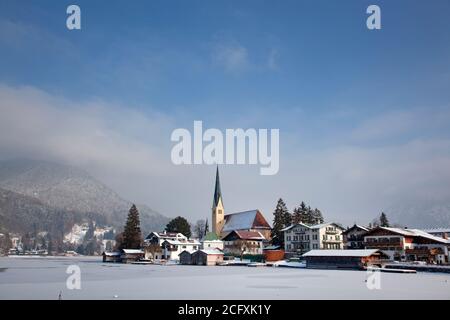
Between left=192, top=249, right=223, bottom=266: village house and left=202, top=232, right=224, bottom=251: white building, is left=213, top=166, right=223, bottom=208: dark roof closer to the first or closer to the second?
left=202, top=232, right=224, bottom=251: white building

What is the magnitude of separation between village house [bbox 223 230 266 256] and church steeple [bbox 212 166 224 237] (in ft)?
68.4

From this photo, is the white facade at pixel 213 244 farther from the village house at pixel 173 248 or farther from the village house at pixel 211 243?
the village house at pixel 173 248

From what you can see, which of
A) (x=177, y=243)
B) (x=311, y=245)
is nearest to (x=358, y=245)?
(x=311, y=245)

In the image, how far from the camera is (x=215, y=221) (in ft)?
451

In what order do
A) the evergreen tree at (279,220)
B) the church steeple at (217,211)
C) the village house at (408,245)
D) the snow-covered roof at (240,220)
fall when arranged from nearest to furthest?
the village house at (408,245) < the evergreen tree at (279,220) < the snow-covered roof at (240,220) < the church steeple at (217,211)

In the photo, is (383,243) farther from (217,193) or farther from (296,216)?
(217,193)

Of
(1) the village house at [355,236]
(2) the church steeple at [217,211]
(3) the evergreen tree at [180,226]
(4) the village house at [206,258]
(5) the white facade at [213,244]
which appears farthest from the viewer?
(2) the church steeple at [217,211]

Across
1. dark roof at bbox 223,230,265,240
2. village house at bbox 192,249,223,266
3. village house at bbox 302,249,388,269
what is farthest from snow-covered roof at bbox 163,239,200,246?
village house at bbox 302,249,388,269

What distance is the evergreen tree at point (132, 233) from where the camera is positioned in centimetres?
10975

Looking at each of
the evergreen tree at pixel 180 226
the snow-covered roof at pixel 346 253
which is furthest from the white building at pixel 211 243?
the snow-covered roof at pixel 346 253

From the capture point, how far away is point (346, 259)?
68625mm

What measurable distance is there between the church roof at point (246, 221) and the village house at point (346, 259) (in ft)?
156
